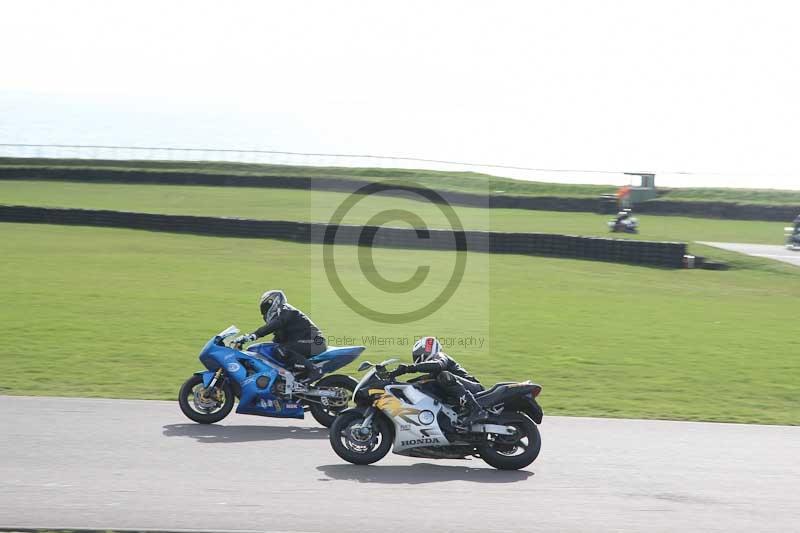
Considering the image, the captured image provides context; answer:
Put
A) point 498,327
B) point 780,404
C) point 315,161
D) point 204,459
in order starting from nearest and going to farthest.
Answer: point 204,459, point 780,404, point 498,327, point 315,161

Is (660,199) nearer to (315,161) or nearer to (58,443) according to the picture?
(315,161)

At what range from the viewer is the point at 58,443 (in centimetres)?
933

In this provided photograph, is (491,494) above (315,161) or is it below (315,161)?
below

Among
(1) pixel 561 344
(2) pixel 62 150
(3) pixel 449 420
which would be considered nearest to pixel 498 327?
(1) pixel 561 344

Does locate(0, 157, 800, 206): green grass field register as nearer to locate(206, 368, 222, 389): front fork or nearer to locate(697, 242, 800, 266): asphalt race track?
locate(697, 242, 800, 266): asphalt race track

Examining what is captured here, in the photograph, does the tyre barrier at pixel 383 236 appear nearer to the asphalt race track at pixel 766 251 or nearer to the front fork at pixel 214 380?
the asphalt race track at pixel 766 251

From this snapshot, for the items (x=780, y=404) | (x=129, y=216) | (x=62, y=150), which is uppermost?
(x=62, y=150)

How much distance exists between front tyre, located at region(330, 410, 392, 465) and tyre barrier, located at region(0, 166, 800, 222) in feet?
127

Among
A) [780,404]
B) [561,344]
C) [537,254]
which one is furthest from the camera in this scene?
[537,254]

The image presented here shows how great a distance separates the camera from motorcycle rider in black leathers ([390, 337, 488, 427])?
916cm

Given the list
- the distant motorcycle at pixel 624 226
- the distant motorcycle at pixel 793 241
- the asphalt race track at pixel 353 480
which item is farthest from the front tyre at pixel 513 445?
the distant motorcycle at pixel 624 226

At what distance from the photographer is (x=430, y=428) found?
30.0ft

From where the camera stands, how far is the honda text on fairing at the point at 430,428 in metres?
9.12

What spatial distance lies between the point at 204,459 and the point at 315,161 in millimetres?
55860
